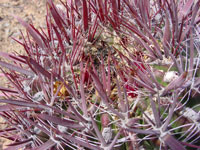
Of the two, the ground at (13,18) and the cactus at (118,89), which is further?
the ground at (13,18)

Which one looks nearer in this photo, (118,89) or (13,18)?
(118,89)

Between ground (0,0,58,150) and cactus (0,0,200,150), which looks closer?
cactus (0,0,200,150)

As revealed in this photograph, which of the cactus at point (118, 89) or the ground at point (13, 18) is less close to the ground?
the ground at point (13, 18)

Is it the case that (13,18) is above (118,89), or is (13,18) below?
above

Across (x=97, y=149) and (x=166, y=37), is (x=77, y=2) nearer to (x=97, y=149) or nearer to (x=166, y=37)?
(x=166, y=37)

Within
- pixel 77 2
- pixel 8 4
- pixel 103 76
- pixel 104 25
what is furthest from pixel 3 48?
pixel 103 76
